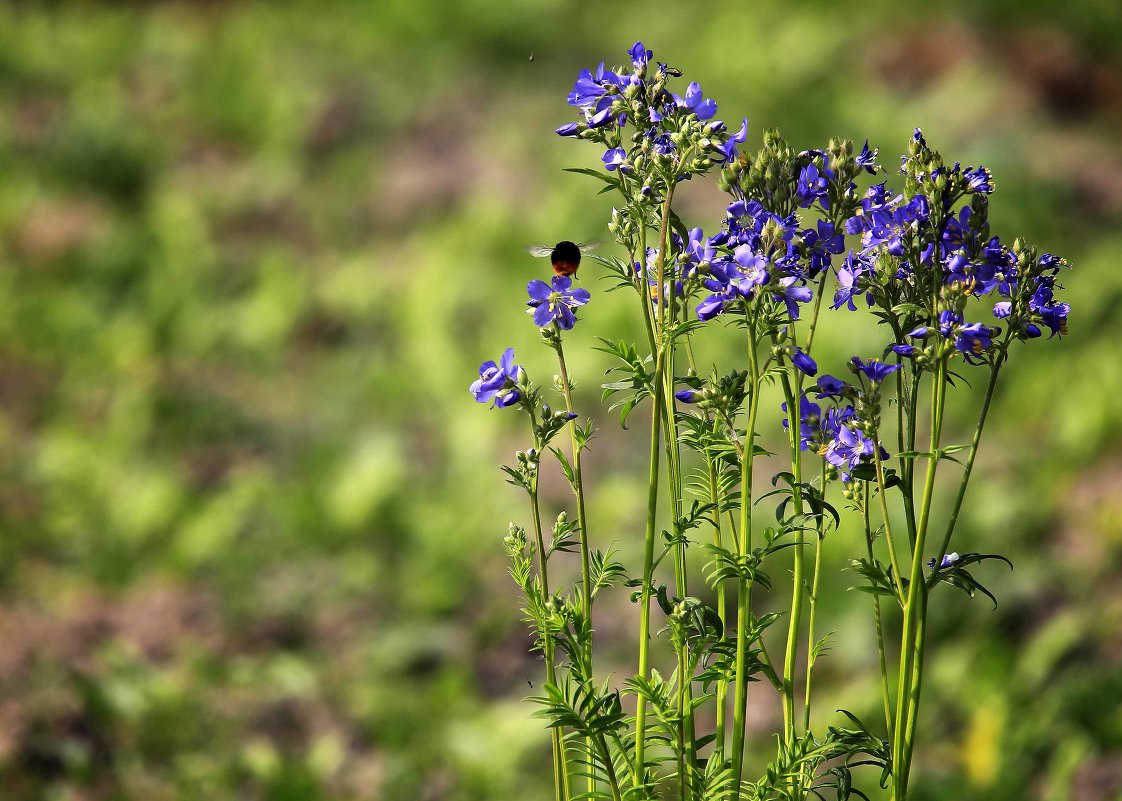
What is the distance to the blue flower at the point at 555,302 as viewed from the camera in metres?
1.35

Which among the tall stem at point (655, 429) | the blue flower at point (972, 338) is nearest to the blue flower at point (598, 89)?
the tall stem at point (655, 429)

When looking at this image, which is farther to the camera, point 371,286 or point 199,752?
point 371,286

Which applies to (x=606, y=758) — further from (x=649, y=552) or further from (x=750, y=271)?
(x=750, y=271)

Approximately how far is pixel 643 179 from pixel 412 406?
11.8ft

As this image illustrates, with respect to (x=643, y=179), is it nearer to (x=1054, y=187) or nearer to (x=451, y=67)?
(x=1054, y=187)

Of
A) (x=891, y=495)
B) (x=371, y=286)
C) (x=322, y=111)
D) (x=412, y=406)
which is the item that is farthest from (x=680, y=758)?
(x=322, y=111)

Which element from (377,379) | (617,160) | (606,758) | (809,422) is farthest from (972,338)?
(377,379)

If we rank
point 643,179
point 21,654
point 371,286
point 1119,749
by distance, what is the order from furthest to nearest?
point 371,286 < point 21,654 < point 1119,749 < point 643,179

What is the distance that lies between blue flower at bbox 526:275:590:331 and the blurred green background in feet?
5.90

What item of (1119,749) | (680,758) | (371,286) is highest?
(371,286)

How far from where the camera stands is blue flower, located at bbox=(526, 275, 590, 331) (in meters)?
1.35

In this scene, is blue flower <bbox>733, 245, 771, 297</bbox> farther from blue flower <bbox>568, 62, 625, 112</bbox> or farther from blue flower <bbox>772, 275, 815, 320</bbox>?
blue flower <bbox>568, 62, 625, 112</bbox>

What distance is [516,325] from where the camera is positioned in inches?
199

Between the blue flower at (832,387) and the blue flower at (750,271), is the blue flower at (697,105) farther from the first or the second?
the blue flower at (832,387)
